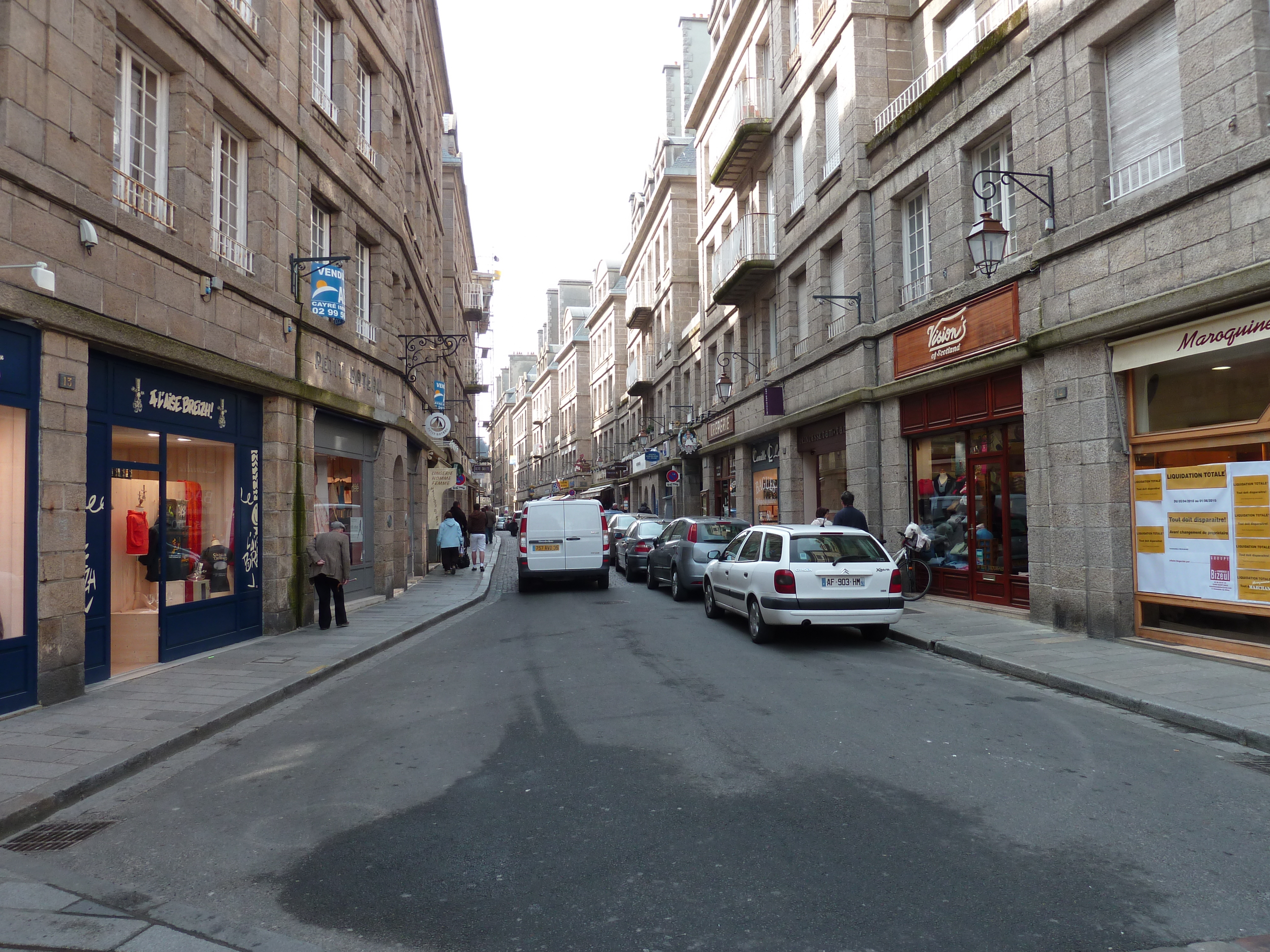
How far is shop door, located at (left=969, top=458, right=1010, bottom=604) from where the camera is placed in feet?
41.5

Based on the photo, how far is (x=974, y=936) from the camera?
3205mm

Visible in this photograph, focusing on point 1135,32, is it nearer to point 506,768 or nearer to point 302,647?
point 506,768

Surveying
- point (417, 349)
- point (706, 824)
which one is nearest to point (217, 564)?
point (706, 824)

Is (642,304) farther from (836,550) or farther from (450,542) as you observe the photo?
(836,550)

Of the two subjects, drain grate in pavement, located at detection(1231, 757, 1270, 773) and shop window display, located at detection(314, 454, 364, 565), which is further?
shop window display, located at detection(314, 454, 364, 565)

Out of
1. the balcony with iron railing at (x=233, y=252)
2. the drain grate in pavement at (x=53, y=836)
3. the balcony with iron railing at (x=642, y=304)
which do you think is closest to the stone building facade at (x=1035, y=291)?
the drain grate in pavement at (x=53, y=836)

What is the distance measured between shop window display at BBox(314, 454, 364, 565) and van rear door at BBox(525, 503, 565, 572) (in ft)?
11.5

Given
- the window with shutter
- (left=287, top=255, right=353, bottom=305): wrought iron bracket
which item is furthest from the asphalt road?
(left=287, top=255, right=353, bottom=305): wrought iron bracket

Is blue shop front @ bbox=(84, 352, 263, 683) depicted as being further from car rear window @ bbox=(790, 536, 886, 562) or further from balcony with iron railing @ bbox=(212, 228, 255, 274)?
car rear window @ bbox=(790, 536, 886, 562)

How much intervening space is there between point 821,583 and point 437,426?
46.0 ft

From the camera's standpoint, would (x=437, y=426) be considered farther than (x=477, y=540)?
No

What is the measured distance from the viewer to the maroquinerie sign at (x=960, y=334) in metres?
12.0

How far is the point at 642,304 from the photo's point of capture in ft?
142

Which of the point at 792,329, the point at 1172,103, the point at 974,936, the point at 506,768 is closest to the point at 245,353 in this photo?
the point at 506,768
